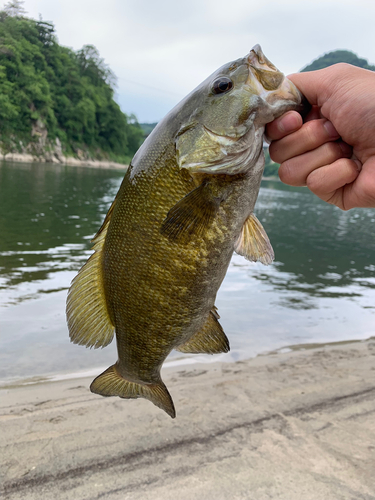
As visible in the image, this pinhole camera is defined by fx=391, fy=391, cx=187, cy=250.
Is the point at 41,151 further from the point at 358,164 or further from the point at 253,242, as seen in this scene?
the point at 253,242

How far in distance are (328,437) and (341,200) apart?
99.0 inches

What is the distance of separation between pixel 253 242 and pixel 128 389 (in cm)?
115

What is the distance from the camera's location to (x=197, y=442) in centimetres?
368

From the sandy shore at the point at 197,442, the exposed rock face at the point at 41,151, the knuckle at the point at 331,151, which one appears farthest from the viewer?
the exposed rock face at the point at 41,151

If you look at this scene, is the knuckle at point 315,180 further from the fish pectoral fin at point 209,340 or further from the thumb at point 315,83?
the fish pectoral fin at point 209,340

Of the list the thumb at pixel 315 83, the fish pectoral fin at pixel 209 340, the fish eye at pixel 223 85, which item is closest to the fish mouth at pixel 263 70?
the fish eye at pixel 223 85

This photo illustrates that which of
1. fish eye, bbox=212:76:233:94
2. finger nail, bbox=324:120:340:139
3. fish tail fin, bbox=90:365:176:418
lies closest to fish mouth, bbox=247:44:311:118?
fish eye, bbox=212:76:233:94

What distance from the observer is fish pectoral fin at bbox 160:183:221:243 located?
186 cm

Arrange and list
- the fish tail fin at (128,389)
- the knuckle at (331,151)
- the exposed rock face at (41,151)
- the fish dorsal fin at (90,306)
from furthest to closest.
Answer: the exposed rock face at (41,151) < the knuckle at (331,151) < the fish tail fin at (128,389) < the fish dorsal fin at (90,306)

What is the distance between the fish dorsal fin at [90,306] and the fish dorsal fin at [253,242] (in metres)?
0.77

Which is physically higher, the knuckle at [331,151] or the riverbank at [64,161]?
the knuckle at [331,151]

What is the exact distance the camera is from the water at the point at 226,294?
608cm

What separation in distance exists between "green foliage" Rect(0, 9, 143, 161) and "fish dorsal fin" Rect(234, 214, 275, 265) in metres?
65.2

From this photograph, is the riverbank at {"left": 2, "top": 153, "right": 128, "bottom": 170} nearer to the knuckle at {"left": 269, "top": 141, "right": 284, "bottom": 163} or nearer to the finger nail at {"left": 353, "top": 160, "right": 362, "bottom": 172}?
the knuckle at {"left": 269, "top": 141, "right": 284, "bottom": 163}
